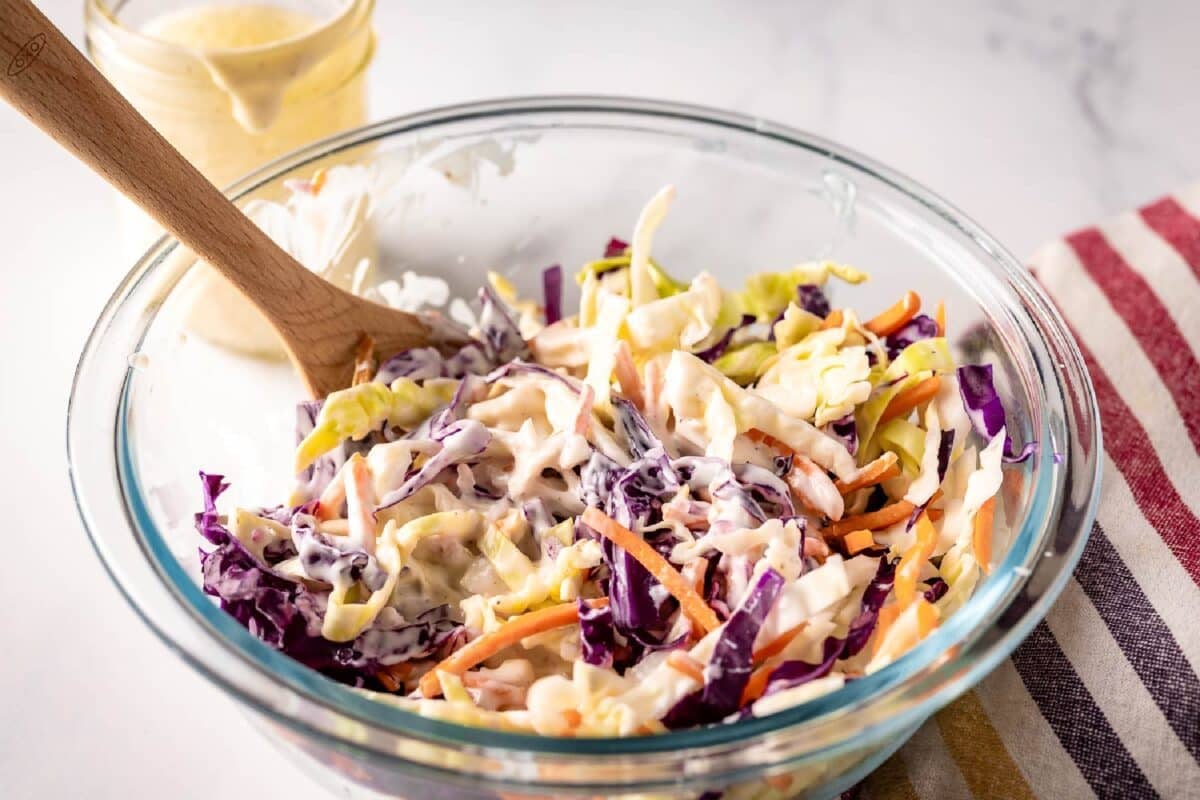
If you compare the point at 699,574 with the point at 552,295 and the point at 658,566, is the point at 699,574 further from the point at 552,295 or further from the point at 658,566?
the point at 552,295

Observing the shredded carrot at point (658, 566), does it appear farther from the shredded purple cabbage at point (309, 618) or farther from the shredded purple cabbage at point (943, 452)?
the shredded purple cabbage at point (943, 452)

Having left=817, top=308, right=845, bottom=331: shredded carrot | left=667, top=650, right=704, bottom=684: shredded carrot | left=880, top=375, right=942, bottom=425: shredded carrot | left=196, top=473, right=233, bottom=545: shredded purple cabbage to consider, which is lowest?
left=667, top=650, right=704, bottom=684: shredded carrot

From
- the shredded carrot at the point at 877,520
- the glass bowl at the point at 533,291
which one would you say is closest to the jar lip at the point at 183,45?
the glass bowl at the point at 533,291

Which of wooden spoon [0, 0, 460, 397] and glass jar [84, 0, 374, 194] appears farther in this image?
glass jar [84, 0, 374, 194]

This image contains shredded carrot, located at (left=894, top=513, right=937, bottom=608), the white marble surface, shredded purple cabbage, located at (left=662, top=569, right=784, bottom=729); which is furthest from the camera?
the white marble surface

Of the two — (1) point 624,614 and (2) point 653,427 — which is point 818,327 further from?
(1) point 624,614

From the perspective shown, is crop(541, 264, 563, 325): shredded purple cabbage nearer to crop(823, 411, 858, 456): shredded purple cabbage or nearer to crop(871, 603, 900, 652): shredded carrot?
crop(823, 411, 858, 456): shredded purple cabbage

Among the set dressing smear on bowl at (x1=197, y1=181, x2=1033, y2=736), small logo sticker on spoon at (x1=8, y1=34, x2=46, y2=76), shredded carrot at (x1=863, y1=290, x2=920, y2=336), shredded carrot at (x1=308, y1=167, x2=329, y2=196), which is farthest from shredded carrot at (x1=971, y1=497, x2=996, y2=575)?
small logo sticker on spoon at (x1=8, y1=34, x2=46, y2=76)
